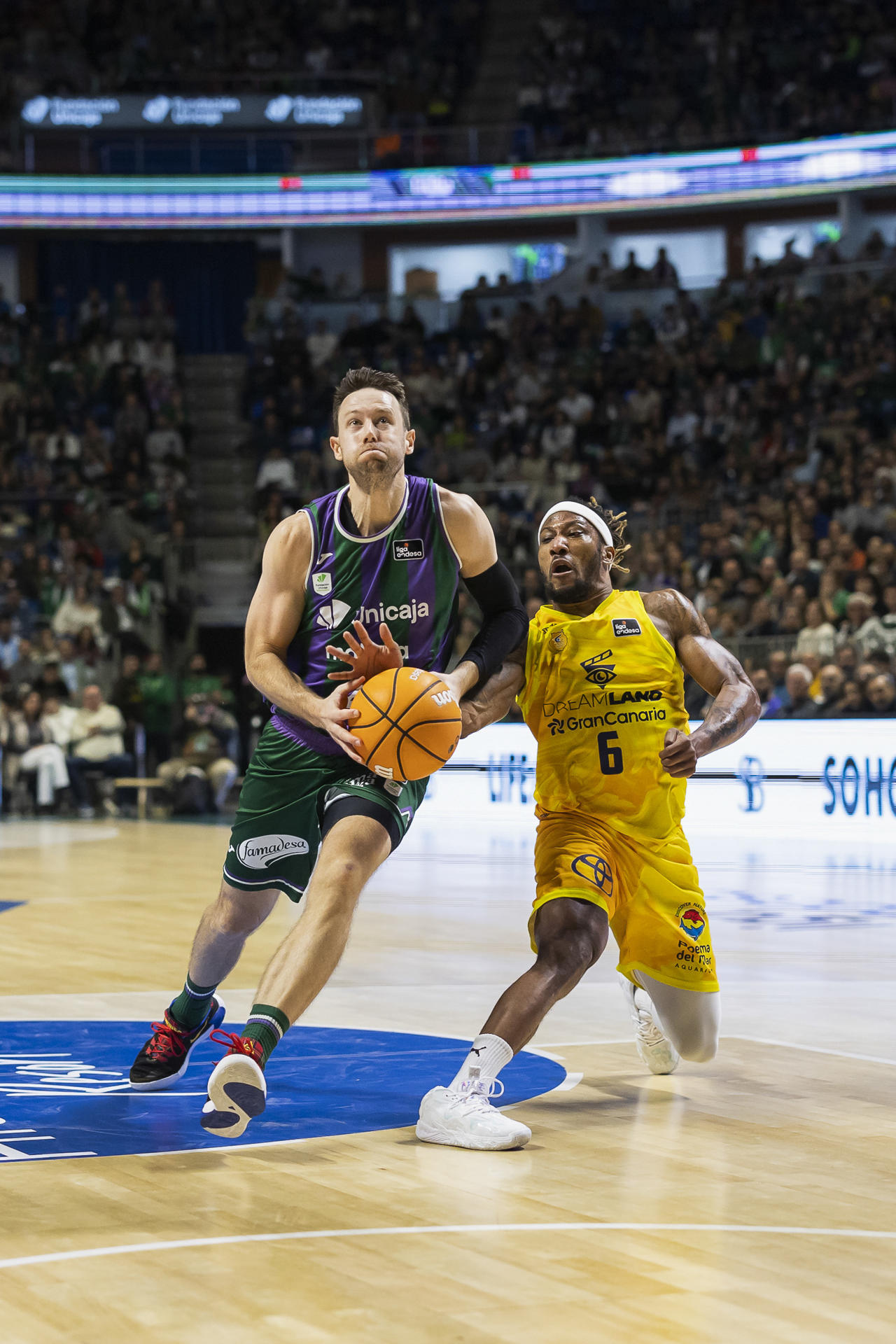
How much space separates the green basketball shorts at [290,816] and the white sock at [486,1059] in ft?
2.10

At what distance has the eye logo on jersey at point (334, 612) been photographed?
4975 millimetres

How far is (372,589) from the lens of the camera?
497 centimetres

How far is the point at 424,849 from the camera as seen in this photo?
1418 centimetres

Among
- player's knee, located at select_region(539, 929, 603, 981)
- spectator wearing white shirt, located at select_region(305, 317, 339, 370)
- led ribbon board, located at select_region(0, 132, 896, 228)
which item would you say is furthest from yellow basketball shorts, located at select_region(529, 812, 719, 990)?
led ribbon board, located at select_region(0, 132, 896, 228)

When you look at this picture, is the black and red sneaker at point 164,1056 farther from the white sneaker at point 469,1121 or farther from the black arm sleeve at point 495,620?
the black arm sleeve at point 495,620

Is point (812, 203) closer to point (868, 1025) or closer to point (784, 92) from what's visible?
point (784, 92)

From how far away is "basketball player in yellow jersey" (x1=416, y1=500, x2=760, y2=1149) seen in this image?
5.01m

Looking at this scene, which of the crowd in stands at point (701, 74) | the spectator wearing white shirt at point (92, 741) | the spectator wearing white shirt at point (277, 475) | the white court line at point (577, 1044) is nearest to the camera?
the white court line at point (577, 1044)

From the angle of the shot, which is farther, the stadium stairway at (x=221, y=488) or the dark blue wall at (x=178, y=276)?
the dark blue wall at (x=178, y=276)

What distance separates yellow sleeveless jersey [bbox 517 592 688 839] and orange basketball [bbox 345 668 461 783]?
0.73 meters

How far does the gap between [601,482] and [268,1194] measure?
1811 cm

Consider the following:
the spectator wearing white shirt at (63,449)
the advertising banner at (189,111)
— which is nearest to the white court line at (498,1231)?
the spectator wearing white shirt at (63,449)

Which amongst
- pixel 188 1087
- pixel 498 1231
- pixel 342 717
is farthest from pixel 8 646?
pixel 498 1231

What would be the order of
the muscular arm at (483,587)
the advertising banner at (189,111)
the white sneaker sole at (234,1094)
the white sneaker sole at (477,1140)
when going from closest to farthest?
the white sneaker sole at (234,1094) → the white sneaker sole at (477,1140) → the muscular arm at (483,587) → the advertising banner at (189,111)
